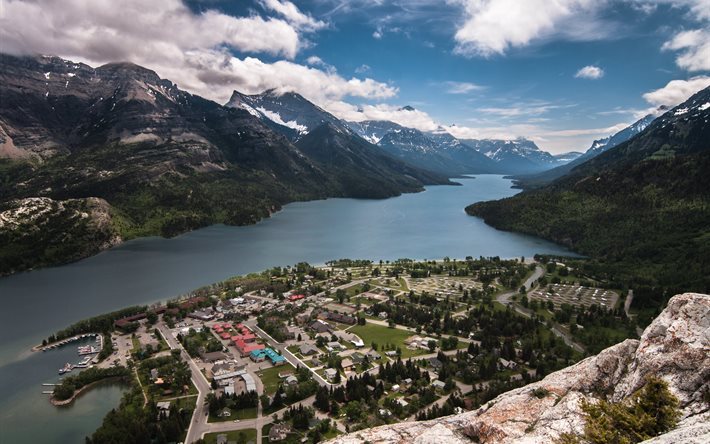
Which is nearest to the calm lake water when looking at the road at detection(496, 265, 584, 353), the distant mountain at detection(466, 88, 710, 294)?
the distant mountain at detection(466, 88, 710, 294)

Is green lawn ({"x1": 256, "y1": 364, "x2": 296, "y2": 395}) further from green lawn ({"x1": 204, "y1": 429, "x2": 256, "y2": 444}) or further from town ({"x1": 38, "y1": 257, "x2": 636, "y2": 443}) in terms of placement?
green lawn ({"x1": 204, "y1": 429, "x2": 256, "y2": 444})

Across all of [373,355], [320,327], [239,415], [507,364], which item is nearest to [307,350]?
[320,327]

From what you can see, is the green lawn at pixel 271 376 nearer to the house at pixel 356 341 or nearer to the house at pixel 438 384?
the house at pixel 356 341

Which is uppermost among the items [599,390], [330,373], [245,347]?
[599,390]

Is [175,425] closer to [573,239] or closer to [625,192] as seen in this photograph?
[573,239]

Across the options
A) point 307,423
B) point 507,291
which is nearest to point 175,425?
point 307,423

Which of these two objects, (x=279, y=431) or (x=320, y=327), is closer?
(x=279, y=431)

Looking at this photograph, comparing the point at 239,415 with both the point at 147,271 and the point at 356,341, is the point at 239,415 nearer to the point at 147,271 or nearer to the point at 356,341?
the point at 356,341
